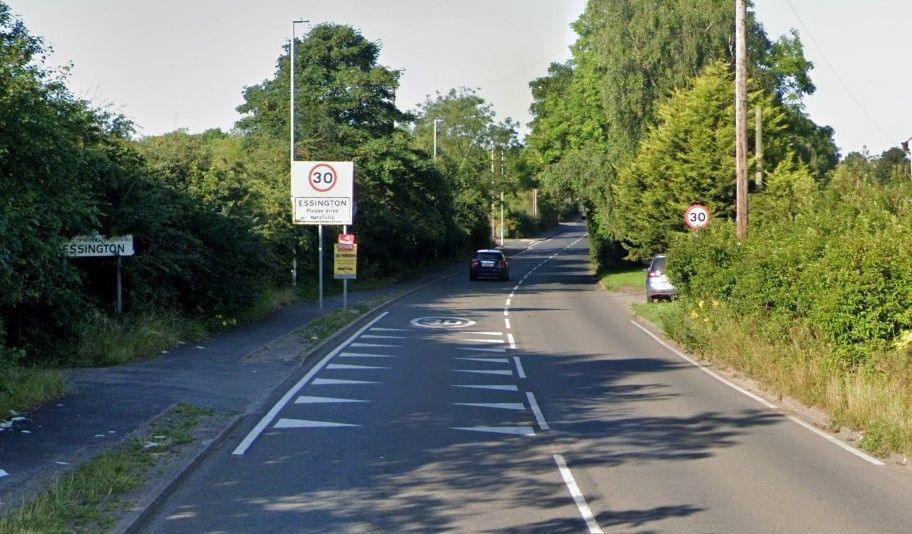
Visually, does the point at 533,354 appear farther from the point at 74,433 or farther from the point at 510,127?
the point at 510,127

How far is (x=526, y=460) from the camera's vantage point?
10977 mm

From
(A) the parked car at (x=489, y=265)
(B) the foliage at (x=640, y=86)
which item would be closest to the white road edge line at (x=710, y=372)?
(B) the foliage at (x=640, y=86)

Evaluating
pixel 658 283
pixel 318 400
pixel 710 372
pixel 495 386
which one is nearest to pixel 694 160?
pixel 658 283

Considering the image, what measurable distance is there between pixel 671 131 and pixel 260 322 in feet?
62.0

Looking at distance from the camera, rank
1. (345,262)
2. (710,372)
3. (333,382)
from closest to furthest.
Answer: (333,382), (710,372), (345,262)

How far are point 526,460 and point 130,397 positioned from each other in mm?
5655

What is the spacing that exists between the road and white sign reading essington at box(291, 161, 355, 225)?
10.9 metres

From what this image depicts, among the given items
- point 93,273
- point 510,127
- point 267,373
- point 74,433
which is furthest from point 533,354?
point 510,127

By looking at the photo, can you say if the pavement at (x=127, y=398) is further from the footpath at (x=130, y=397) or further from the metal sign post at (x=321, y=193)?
the metal sign post at (x=321, y=193)

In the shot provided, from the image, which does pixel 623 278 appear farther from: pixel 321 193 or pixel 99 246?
pixel 99 246

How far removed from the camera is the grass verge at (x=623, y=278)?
151ft

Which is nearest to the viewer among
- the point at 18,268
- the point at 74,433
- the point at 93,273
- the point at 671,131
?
the point at 74,433

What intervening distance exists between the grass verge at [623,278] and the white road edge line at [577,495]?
114 feet

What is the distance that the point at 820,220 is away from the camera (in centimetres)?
1762
